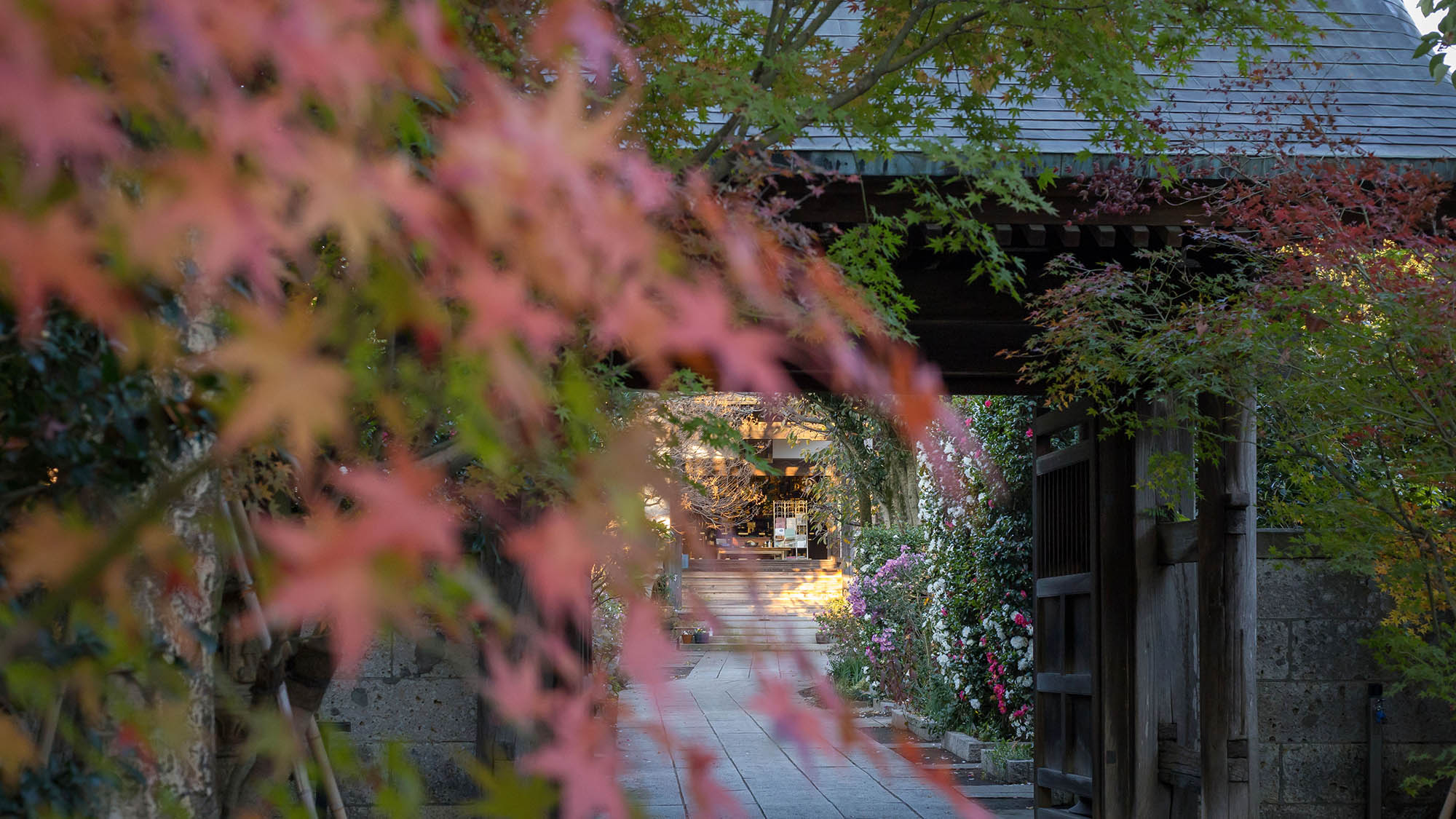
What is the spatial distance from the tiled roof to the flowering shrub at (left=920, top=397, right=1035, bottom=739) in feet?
8.25

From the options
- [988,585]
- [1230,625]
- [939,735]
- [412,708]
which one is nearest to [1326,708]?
[1230,625]

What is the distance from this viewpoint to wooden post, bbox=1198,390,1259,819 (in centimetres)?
464

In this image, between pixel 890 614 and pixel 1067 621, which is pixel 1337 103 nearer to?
pixel 1067 621

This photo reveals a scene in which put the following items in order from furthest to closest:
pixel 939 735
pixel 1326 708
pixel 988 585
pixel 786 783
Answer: pixel 939 735 → pixel 988 585 → pixel 786 783 → pixel 1326 708

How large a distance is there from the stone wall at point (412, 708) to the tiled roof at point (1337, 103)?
2.54m

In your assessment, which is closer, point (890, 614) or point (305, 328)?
point (305, 328)

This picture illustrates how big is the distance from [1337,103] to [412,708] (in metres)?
4.22

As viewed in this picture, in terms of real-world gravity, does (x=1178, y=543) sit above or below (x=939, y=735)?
above

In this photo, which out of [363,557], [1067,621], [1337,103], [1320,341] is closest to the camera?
[363,557]

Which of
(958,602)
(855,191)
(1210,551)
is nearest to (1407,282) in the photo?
(1210,551)

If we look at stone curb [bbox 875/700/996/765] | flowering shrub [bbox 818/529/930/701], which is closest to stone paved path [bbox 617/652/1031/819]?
stone curb [bbox 875/700/996/765]

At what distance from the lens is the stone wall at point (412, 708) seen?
→ 4.68m

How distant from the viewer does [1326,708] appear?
16.9 feet

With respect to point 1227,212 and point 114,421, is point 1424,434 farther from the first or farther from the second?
point 114,421
